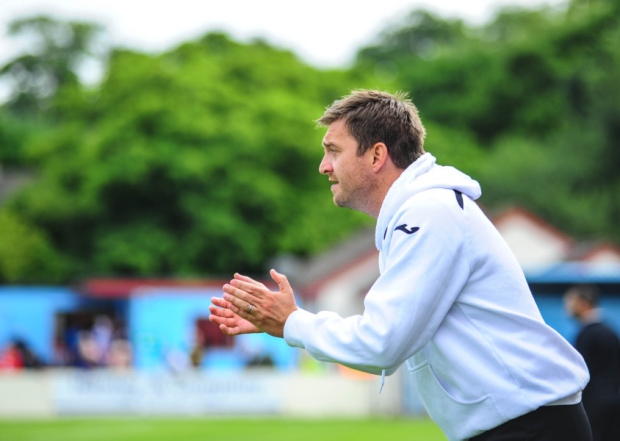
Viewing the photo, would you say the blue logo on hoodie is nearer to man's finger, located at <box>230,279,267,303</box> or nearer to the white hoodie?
the white hoodie

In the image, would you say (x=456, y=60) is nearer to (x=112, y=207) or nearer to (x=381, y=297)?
(x=112, y=207)

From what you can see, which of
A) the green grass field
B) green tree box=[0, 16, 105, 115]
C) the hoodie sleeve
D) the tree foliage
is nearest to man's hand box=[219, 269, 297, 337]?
the hoodie sleeve

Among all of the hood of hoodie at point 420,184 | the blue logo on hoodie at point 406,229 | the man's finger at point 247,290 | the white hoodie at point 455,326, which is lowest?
the white hoodie at point 455,326

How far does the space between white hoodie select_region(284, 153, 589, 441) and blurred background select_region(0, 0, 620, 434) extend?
22408 millimetres

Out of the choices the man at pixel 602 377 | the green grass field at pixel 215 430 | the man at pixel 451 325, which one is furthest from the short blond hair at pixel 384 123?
the green grass field at pixel 215 430

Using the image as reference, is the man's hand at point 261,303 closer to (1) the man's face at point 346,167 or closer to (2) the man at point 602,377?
(1) the man's face at point 346,167

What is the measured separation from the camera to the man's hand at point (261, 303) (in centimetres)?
396

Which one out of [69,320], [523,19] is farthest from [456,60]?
[69,320]

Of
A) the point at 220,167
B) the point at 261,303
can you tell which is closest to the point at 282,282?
the point at 261,303

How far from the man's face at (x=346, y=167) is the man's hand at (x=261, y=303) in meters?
0.41

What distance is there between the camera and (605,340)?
1116cm

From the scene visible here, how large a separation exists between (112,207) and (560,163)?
20.5 metres

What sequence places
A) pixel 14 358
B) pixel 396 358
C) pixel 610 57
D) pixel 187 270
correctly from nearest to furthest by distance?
pixel 396 358
pixel 14 358
pixel 187 270
pixel 610 57

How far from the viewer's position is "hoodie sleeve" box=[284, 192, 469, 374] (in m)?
3.69
